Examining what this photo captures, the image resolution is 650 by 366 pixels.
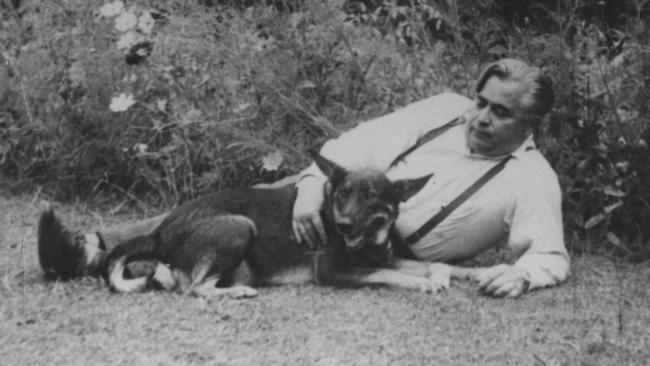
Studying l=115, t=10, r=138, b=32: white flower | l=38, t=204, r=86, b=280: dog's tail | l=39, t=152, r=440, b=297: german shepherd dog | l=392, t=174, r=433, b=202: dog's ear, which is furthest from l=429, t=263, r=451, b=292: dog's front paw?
l=115, t=10, r=138, b=32: white flower

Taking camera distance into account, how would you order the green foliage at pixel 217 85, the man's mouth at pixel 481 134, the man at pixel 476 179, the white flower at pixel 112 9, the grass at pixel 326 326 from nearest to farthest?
the grass at pixel 326 326, the man at pixel 476 179, the man's mouth at pixel 481 134, the green foliage at pixel 217 85, the white flower at pixel 112 9

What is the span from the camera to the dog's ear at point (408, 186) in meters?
4.48

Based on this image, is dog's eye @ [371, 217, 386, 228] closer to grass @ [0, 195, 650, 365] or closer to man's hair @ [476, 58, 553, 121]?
grass @ [0, 195, 650, 365]

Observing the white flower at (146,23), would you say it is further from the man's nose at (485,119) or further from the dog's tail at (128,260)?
the man's nose at (485,119)

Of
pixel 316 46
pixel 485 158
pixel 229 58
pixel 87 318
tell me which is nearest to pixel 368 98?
pixel 316 46

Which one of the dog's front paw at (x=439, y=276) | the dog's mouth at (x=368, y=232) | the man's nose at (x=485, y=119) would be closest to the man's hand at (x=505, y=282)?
the dog's front paw at (x=439, y=276)

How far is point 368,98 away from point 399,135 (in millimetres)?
1121

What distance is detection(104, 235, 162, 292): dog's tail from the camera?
4.39 meters

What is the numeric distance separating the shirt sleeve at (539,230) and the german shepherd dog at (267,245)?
543 mm

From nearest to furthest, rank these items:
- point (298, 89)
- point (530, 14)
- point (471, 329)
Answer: point (471, 329) < point (298, 89) < point (530, 14)

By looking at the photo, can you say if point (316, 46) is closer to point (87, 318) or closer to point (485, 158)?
point (485, 158)

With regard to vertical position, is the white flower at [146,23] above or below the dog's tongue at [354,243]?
above

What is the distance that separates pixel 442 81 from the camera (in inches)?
237

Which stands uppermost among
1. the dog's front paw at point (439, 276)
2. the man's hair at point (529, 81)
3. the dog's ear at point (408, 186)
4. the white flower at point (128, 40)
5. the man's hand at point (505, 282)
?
the white flower at point (128, 40)
